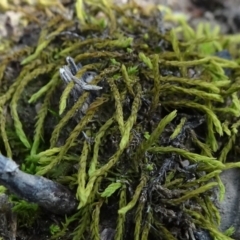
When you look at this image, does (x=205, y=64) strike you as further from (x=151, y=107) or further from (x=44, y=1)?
(x=44, y=1)

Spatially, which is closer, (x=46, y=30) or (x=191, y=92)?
(x=191, y=92)

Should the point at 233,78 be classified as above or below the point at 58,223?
above

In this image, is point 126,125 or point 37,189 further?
point 126,125

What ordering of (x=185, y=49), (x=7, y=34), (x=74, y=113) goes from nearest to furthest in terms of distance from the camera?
(x=74, y=113), (x=185, y=49), (x=7, y=34)

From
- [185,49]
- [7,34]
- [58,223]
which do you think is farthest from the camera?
[7,34]

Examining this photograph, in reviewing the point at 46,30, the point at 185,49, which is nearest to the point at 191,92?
the point at 185,49

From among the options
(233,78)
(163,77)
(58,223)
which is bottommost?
(58,223)

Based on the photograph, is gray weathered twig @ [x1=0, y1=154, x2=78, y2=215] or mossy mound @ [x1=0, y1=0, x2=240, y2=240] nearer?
gray weathered twig @ [x1=0, y1=154, x2=78, y2=215]

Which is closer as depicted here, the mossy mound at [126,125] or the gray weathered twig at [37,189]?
the gray weathered twig at [37,189]
